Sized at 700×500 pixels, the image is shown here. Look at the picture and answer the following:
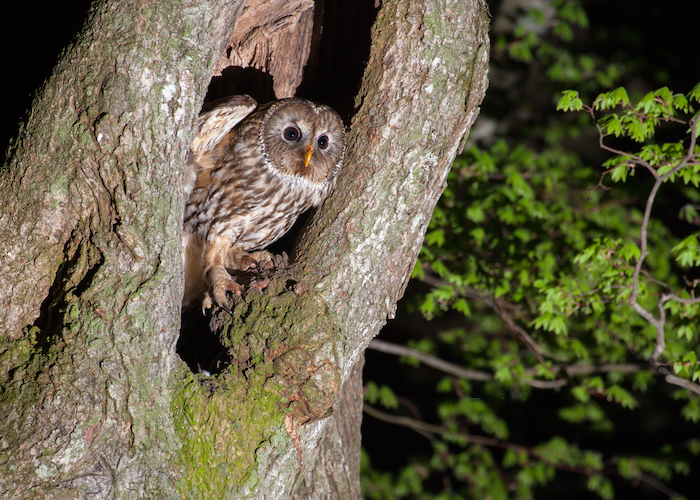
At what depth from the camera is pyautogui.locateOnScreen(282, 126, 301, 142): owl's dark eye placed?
251cm

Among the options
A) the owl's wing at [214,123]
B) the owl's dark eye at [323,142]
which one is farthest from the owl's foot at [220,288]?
the owl's dark eye at [323,142]

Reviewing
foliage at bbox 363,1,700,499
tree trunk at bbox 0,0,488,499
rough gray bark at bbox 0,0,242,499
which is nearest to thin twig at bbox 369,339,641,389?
foliage at bbox 363,1,700,499

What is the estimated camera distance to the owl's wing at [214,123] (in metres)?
2.28

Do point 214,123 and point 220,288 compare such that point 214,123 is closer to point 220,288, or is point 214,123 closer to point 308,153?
point 308,153

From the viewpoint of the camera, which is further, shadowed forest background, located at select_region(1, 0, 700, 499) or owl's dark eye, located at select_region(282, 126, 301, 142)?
shadowed forest background, located at select_region(1, 0, 700, 499)

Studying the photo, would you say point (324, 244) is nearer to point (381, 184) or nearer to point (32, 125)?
point (381, 184)

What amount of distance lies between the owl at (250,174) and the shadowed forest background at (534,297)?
1.04 ft

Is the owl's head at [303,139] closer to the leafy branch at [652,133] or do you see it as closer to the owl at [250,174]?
the owl at [250,174]

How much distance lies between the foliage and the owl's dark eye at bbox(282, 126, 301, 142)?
3.78 feet

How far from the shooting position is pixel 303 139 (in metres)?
2.54

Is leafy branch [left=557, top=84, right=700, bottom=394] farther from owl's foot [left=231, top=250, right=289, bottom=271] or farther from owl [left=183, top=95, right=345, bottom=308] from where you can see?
owl's foot [left=231, top=250, right=289, bottom=271]

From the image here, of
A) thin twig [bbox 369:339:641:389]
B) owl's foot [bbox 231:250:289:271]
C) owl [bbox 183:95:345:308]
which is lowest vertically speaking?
thin twig [bbox 369:339:641:389]

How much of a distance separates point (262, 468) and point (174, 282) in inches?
25.8

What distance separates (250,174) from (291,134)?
26cm
